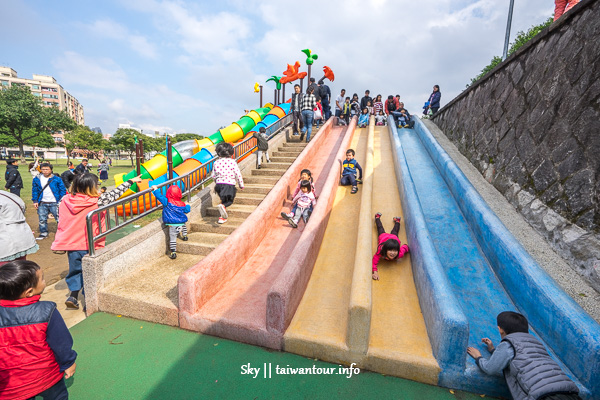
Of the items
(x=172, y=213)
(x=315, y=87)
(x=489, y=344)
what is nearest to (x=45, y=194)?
(x=172, y=213)

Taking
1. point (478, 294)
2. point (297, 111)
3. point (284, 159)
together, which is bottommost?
point (478, 294)

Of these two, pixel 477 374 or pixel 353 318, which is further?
pixel 353 318

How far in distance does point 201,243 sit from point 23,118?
148 feet

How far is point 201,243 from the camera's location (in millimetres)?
4980

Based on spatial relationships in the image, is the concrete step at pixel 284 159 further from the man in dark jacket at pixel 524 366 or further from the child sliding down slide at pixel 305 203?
the man in dark jacket at pixel 524 366

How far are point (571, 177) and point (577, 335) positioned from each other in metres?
2.56

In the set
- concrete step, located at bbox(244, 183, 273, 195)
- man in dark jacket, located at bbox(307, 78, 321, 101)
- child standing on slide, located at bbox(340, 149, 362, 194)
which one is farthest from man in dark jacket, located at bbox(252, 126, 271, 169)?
man in dark jacket, located at bbox(307, 78, 321, 101)

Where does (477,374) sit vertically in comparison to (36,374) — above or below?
below

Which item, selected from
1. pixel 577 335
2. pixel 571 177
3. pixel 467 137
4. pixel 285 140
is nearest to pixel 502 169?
pixel 571 177

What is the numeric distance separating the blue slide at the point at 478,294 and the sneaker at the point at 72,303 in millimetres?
4524

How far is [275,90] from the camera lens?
1984cm

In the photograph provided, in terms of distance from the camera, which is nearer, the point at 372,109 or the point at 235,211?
the point at 235,211

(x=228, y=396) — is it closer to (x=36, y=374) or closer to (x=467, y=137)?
(x=36, y=374)

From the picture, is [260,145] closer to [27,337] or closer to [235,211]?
[235,211]
